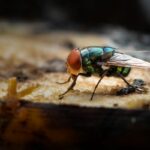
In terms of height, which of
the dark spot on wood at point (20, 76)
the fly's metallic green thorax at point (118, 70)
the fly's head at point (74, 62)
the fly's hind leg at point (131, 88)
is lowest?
the dark spot on wood at point (20, 76)

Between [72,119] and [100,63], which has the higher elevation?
[100,63]

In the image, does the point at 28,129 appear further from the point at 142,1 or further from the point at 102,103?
the point at 142,1

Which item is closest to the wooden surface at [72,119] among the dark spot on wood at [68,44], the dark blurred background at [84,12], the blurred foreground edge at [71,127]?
the blurred foreground edge at [71,127]

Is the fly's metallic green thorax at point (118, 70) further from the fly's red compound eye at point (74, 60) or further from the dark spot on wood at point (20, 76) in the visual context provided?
the dark spot on wood at point (20, 76)

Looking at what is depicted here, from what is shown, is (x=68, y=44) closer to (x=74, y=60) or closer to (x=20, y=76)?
(x=20, y=76)

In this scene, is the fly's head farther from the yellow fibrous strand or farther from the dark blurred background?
the dark blurred background

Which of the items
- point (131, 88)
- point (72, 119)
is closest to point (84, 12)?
point (131, 88)

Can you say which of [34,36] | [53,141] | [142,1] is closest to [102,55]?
[53,141]
